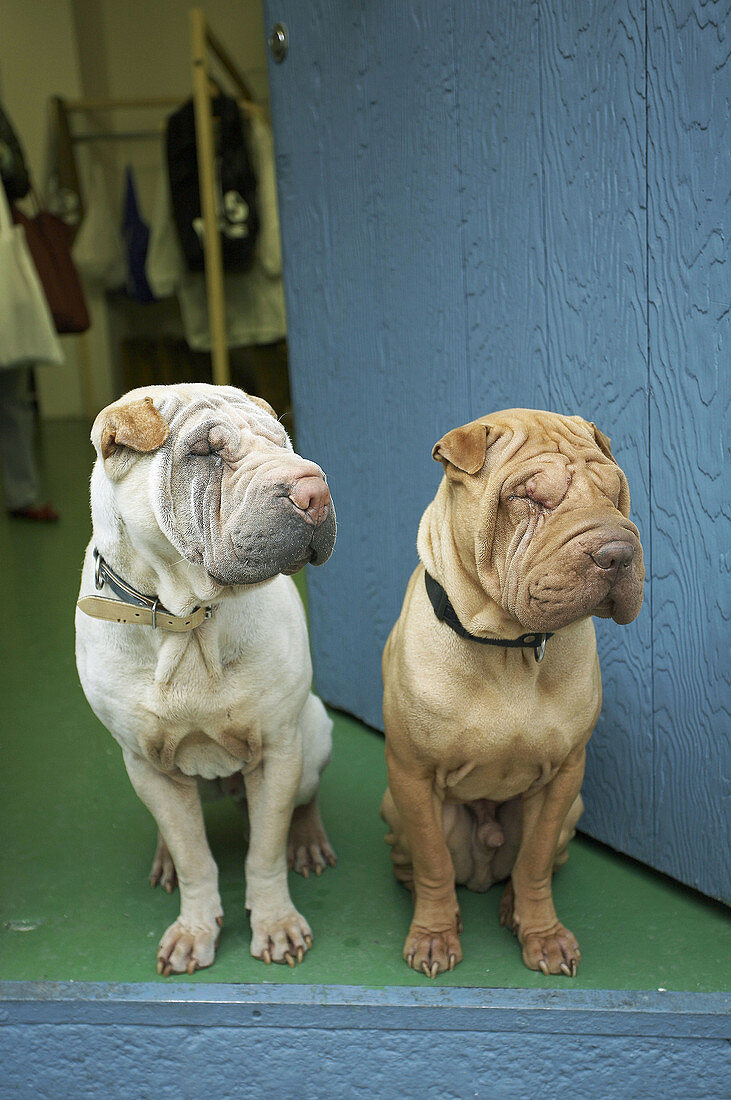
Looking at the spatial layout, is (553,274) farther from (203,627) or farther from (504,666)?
(203,627)

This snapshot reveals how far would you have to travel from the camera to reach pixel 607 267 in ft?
6.31

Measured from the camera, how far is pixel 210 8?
9102mm

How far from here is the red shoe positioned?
5469 millimetres

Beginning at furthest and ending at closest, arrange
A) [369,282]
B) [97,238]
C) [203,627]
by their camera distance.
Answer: [97,238], [369,282], [203,627]

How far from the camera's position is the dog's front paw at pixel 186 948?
6.10 ft

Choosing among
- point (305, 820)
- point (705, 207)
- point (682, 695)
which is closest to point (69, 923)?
point (305, 820)

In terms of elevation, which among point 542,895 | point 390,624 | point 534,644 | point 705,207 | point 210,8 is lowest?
point 542,895

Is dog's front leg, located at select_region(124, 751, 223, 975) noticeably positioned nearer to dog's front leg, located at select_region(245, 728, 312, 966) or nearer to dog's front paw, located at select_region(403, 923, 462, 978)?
dog's front leg, located at select_region(245, 728, 312, 966)

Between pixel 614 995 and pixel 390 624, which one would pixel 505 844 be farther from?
pixel 390 624

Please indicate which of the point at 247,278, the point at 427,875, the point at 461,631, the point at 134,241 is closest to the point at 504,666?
the point at 461,631

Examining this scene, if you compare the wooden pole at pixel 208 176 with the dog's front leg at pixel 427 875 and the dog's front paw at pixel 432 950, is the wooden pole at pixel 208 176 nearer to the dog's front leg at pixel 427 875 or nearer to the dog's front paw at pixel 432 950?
the dog's front leg at pixel 427 875

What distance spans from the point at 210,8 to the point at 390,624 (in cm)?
859

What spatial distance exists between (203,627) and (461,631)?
485 mm

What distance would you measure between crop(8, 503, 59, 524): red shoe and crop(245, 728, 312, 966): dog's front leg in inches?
155
